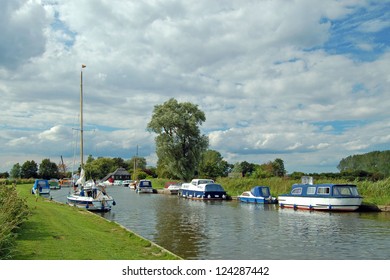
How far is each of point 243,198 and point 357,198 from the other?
17395 mm

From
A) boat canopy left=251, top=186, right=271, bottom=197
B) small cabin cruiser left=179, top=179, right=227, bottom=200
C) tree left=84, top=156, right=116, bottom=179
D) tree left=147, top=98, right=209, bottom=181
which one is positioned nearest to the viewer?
boat canopy left=251, top=186, right=271, bottom=197

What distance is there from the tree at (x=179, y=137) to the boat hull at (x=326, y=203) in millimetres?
41396

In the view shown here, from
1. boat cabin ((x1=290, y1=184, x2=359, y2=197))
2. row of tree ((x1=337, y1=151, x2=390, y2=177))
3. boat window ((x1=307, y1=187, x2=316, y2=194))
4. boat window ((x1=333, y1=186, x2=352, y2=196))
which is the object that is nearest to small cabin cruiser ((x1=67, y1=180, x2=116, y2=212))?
boat window ((x1=307, y1=187, x2=316, y2=194))

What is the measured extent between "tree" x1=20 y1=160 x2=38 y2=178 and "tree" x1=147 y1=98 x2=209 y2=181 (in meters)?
98.4

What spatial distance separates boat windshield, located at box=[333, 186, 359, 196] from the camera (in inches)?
1597

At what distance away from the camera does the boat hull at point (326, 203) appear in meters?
39.6

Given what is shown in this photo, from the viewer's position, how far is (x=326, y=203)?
40500 mm

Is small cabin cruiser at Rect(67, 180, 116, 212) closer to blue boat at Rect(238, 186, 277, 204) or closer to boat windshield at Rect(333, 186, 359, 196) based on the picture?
blue boat at Rect(238, 186, 277, 204)

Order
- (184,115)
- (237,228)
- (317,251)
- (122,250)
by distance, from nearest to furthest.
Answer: (122,250) < (317,251) < (237,228) < (184,115)

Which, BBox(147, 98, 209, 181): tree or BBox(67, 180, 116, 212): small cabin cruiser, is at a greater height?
BBox(147, 98, 209, 181): tree

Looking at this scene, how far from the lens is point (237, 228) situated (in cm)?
2855

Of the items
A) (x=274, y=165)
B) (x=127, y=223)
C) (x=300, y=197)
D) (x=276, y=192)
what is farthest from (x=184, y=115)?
(x=274, y=165)
